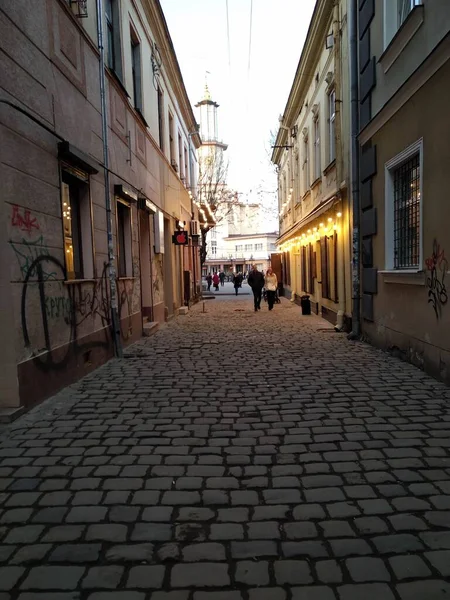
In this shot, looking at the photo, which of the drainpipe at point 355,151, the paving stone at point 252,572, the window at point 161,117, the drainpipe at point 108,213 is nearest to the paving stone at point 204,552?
the paving stone at point 252,572

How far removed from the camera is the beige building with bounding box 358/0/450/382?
5840 mm

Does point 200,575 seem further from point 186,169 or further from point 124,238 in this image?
point 186,169

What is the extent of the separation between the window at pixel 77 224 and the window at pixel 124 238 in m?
2.08

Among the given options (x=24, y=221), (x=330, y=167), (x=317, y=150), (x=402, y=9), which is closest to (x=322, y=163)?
(x=317, y=150)

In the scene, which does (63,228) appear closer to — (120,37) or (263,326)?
(120,37)

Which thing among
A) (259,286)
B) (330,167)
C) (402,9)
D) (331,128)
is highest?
(402,9)

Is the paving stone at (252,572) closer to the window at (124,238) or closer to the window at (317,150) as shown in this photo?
the window at (124,238)

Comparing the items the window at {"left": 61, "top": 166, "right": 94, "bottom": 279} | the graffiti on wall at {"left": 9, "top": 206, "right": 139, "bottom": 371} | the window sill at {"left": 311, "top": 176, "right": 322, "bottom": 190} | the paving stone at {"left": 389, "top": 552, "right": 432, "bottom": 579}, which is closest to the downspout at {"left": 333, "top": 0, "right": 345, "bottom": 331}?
the window sill at {"left": 311, "top": 176, "right": 322, "bottom": 190}

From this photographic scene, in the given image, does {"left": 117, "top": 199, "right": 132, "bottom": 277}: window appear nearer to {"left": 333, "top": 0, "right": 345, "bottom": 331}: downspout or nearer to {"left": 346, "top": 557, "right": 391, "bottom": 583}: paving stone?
{"left": 333, "top": 0, "right": 345, "bottom": 331}: downspout

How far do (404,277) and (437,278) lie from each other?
42.8 inches

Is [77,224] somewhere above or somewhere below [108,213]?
below

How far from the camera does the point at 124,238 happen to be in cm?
983

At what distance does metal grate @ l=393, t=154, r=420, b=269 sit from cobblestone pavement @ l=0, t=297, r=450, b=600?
2350mm

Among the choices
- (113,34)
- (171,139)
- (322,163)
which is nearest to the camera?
(113,34)
